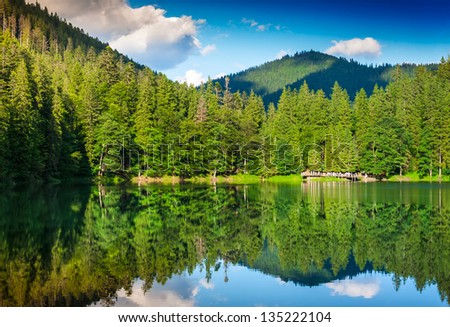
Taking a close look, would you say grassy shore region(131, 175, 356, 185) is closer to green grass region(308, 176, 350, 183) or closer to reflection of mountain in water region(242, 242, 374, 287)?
green grass region(308, 176, 350, 183)

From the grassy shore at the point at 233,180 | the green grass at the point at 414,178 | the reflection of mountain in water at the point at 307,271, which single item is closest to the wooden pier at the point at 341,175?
the grassy shore at the point at 233,180

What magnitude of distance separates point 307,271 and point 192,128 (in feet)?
221

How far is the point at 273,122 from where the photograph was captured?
4092 inches

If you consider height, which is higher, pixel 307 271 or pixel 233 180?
pixel 233 180

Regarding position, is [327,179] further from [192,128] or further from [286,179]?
[192,128]

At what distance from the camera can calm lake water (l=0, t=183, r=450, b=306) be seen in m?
13.7

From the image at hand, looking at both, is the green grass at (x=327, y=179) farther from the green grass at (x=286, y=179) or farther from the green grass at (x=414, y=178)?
the green grass at (x=414, y=178)

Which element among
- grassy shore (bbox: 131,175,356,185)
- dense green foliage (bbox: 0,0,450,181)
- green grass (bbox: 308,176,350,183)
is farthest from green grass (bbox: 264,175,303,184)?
green grass (bbox: 308,176,350,183)

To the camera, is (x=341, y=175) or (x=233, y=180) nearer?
(x=233, y=180)

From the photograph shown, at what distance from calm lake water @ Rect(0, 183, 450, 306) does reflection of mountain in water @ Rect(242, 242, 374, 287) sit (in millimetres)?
35

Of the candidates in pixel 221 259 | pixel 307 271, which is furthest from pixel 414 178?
pixel 307 271

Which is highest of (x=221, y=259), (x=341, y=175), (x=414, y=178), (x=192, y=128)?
(x=192, y=128)

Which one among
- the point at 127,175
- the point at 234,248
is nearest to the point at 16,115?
the point at 127,175

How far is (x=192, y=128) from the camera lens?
272ft
